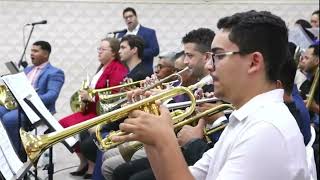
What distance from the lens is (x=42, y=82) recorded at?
4.77 metres

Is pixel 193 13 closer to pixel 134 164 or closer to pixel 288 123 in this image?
pixel 134 164

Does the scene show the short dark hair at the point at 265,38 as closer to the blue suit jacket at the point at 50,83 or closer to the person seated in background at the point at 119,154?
the person seated in background at the point at 119,154

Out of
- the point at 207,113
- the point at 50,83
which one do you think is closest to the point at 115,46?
the point at 50,83

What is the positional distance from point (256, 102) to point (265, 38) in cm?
18

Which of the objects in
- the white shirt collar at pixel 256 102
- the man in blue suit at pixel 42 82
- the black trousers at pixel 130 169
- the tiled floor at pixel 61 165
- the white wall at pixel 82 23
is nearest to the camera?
the white shirt collar at pixel 256 102

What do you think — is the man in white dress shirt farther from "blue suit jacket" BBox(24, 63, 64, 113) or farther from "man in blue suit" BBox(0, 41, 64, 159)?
"blue suit jacket" BBox(24, 63, 64, 113)

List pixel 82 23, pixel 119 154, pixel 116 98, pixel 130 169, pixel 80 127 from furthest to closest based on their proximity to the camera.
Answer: pixel 82 23
pixel 116 98
pixel 119 154
pixel 130 169
pixel 80 127

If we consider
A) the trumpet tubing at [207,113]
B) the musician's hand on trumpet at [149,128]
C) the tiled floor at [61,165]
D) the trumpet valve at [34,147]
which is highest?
the musician's hand on trumpet at [149,128]

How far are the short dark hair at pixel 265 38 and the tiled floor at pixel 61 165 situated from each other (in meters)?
2.96

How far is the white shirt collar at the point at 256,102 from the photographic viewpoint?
1343mm

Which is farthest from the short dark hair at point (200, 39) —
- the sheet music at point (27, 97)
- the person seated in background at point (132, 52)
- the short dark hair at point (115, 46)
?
the short dark hair at point (115, 46)

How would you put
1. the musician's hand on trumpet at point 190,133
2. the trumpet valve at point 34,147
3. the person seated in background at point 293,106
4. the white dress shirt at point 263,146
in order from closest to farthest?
the white dress shirt at point 263,146 → the trumpet valve at point 34,147 → the person seated in background at point 293,106 → the musician's hand on trumpet at point 190,133

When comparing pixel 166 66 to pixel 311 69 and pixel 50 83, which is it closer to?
pixel 311 69

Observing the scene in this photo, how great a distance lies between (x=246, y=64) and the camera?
1.37 m
